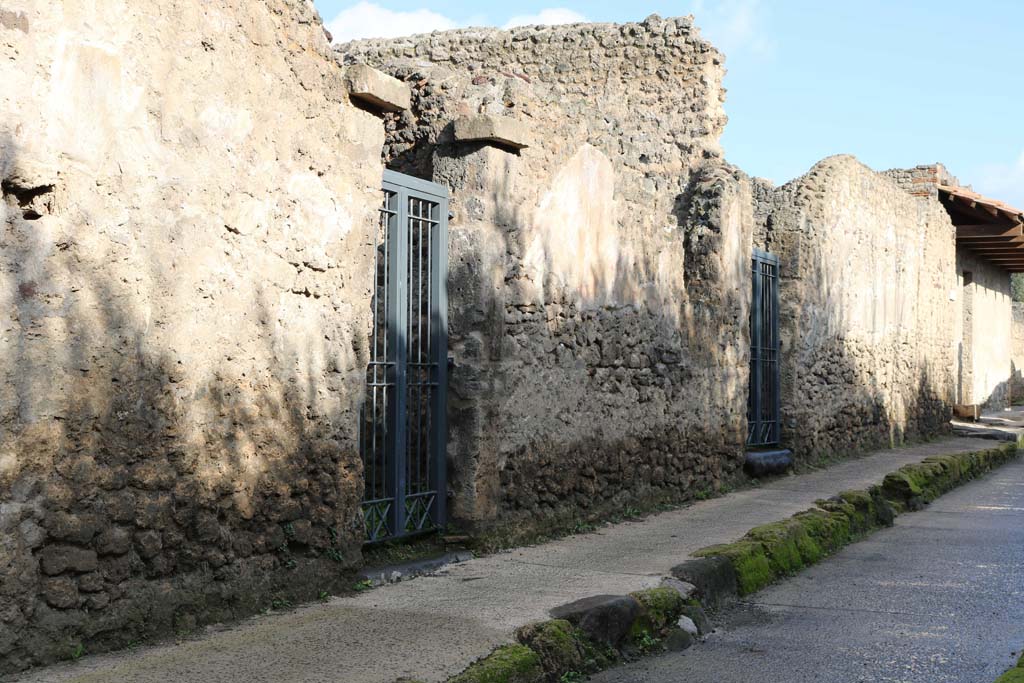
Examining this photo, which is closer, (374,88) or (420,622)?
(420,622)

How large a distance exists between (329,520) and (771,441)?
7.23 meters

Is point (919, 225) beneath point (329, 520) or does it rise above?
above

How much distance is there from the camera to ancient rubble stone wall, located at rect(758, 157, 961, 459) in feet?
38.1

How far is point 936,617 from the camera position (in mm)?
5125

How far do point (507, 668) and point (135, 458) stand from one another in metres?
1.51

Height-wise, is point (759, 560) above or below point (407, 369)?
below

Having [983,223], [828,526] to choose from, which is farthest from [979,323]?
[828,526]

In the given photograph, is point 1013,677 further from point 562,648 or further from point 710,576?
point 710,576

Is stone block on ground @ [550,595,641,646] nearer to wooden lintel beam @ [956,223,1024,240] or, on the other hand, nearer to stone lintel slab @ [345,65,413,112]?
stone lintel slab @ [345,65,413,112]

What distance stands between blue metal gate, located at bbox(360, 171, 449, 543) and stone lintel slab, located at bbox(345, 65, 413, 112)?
455 mm

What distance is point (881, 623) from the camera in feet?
16.4

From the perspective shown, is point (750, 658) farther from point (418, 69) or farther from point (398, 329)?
point (418, 69)

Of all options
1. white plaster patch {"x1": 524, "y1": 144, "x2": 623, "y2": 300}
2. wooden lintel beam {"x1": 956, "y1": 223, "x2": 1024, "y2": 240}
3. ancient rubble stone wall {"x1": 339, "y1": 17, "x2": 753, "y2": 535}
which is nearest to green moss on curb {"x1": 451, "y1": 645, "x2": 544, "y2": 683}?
ancient rubble stone wall {"x1": 339, "y1": 17, "x2": 753, "y2": 535}

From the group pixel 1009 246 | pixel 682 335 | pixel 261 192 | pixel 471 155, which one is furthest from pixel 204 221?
pixel 1009 246
